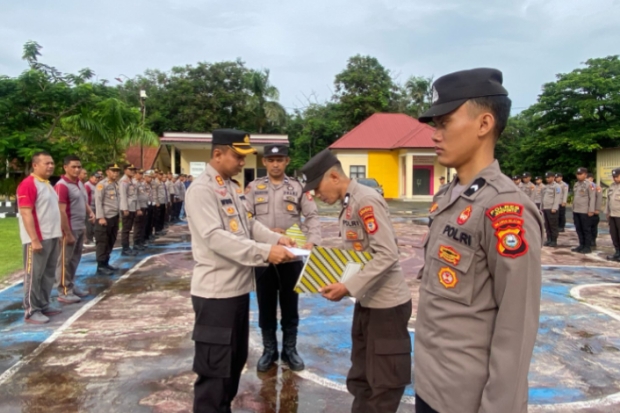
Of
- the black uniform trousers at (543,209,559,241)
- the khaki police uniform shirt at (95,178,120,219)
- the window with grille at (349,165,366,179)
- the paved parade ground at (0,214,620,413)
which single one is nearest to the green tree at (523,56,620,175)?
the window with grille at (349,165,366,179)

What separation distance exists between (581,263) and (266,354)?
760cm

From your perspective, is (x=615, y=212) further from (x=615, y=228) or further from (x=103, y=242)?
(x=103, y=242)

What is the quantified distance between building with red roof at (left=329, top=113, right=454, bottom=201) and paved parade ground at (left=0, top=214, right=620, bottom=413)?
2534 centimetres

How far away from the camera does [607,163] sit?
66.4ft

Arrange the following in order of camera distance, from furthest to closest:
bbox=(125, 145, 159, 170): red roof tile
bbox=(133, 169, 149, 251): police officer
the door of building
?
1. bbox=(125, 145, 159, 170): red roof tile
2. the door of building
3. bbox=(133, 169, 149, 251): police officer

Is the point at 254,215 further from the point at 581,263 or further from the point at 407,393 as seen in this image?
the point at 581,263

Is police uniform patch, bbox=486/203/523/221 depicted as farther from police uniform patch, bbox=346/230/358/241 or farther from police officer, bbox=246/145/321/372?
police officer, bbox=246/145/321/372

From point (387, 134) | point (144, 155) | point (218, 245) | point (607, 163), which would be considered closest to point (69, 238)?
point (218, 245)

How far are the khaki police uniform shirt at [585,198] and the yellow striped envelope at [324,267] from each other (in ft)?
32.2

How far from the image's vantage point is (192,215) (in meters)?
2.68

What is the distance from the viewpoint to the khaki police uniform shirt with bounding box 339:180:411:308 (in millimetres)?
2410

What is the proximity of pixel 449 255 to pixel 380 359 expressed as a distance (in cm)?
119

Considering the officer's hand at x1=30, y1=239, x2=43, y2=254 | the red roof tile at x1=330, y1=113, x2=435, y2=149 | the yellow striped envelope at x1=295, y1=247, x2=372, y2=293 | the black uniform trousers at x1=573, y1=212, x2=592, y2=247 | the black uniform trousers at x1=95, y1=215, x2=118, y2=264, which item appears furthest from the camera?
the red roof tile at x1=330, y1=113, x2=435, y2=149

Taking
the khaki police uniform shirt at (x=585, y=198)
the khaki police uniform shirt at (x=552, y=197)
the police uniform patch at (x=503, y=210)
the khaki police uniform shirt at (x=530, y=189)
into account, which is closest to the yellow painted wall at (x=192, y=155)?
the khaki police uniform shirt at (x=530, y=189)
